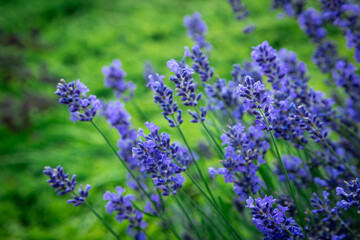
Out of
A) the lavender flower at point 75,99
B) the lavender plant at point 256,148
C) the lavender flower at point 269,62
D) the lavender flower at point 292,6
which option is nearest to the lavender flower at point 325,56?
the lavender plant at point 256,148

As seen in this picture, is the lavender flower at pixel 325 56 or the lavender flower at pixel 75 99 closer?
the lavender flower at pixel 75 99

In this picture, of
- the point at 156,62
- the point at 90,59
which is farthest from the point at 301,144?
the point at 90,59

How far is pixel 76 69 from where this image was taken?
10.8 feet

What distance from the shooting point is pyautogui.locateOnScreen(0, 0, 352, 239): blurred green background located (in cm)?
201

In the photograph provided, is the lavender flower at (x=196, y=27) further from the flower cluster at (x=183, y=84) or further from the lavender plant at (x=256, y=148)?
the flower cluster at (x=183, y=84)

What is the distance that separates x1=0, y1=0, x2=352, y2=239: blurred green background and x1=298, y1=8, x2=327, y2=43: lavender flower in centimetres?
28

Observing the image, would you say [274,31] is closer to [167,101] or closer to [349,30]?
[349,30]

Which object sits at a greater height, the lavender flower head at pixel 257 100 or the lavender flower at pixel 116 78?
the lavender flower at pixel 116 78

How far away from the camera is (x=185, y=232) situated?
1.50m

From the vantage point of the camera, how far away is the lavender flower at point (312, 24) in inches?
60.1

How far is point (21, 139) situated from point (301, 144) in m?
2.38

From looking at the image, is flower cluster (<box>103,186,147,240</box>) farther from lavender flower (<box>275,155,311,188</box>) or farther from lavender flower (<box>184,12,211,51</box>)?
lavender flower (<box>184,12,211,51</box>)

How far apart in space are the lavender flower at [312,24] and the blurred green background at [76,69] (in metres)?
0.28

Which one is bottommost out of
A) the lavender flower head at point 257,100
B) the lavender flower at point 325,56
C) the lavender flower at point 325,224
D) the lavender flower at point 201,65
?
the lavender flower at point 325,224
